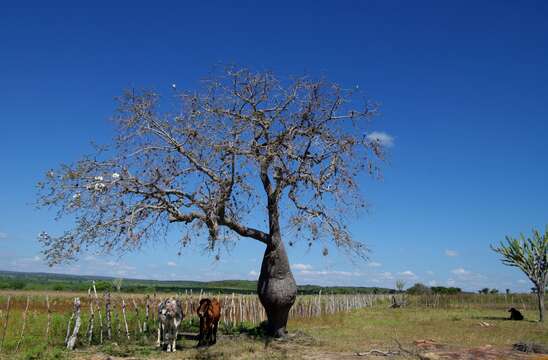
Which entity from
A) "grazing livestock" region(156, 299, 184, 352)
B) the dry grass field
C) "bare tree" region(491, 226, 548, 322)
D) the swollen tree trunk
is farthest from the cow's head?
"bare tree" region(491, 226, 548, 322)

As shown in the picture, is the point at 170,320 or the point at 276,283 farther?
the point at 276,283

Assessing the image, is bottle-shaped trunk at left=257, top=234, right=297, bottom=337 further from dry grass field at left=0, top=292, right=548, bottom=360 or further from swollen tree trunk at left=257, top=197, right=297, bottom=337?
dry grass field at left=0, top=292, right=548, bottom=360

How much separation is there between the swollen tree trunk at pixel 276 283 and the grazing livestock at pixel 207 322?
1.37 meters

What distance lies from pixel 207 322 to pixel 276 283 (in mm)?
2027

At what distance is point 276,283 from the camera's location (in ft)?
44.5

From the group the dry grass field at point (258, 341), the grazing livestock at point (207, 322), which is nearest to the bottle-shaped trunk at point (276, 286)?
the dry grass field at point (258, 341)

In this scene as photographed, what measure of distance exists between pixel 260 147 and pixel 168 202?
9.23 feet

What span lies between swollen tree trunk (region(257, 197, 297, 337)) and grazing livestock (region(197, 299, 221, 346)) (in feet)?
4.51

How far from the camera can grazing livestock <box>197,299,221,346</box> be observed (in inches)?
512

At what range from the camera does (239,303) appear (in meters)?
21.3

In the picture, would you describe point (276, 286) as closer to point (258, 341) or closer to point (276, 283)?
point (276, 283)

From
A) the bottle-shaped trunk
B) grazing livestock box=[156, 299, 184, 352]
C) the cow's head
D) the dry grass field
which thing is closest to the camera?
the dry grass field

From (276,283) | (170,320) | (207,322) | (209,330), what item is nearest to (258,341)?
(209,330)

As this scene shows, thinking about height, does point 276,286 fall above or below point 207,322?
above
